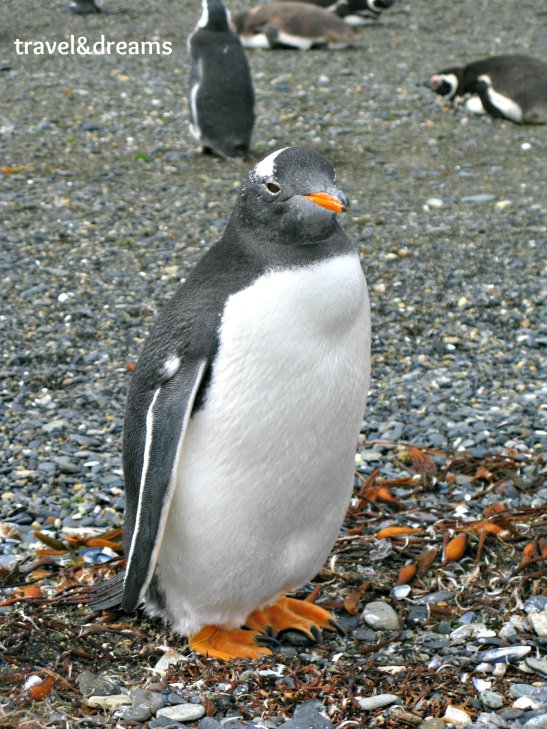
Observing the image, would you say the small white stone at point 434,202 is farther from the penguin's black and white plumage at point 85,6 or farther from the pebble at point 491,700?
the penguin's black and white plumage at point 85,6

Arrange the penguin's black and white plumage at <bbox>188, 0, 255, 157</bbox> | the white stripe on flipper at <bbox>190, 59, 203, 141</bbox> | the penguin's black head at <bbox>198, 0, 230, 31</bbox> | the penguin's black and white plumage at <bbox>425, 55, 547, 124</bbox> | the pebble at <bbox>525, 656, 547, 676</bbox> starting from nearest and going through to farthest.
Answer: the pebble at <bbox>525, 656, 547, 676</bbox>, the penguin's black and white plumage at <bbox>188, 0, 255, 157</bbox>, the white stripe on flipper at <bbox>190, 59, 203, 141</bbox>, the penguin's black head at <bbox>198, 0, 230, 31</bbox>, the penguin's black and white plumage at <bbox>425, 55, 547, 124</bbox>

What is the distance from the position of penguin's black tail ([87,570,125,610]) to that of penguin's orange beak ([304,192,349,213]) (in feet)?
4.61

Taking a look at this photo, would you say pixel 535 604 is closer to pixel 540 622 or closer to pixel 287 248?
pixel 540 622

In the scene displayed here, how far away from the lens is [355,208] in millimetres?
8484

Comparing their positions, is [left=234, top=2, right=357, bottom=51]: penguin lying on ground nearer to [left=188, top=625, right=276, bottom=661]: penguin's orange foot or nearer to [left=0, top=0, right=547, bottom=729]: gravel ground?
[left=0, top=0, right=547, bottom=729]: gravel ground

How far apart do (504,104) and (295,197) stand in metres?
8.27

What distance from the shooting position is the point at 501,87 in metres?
10.9

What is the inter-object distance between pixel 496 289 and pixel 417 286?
19.4 inches

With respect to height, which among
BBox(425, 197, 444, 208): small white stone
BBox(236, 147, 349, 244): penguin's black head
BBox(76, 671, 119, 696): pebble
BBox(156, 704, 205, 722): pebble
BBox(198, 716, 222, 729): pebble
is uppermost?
BBox(236, 147, 349, 244): penguin's black head

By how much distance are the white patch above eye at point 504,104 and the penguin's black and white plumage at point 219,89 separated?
100 inches

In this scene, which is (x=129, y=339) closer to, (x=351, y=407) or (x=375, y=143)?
(x=351, y=407)

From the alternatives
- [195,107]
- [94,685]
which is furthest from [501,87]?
[94,685]

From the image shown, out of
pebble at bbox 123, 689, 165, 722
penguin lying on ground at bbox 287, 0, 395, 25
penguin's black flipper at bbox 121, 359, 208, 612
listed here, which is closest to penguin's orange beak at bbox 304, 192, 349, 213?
penguin's black flipper at bbox 121, 359, 208, 612

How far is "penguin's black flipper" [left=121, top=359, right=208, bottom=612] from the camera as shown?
10.3ft
